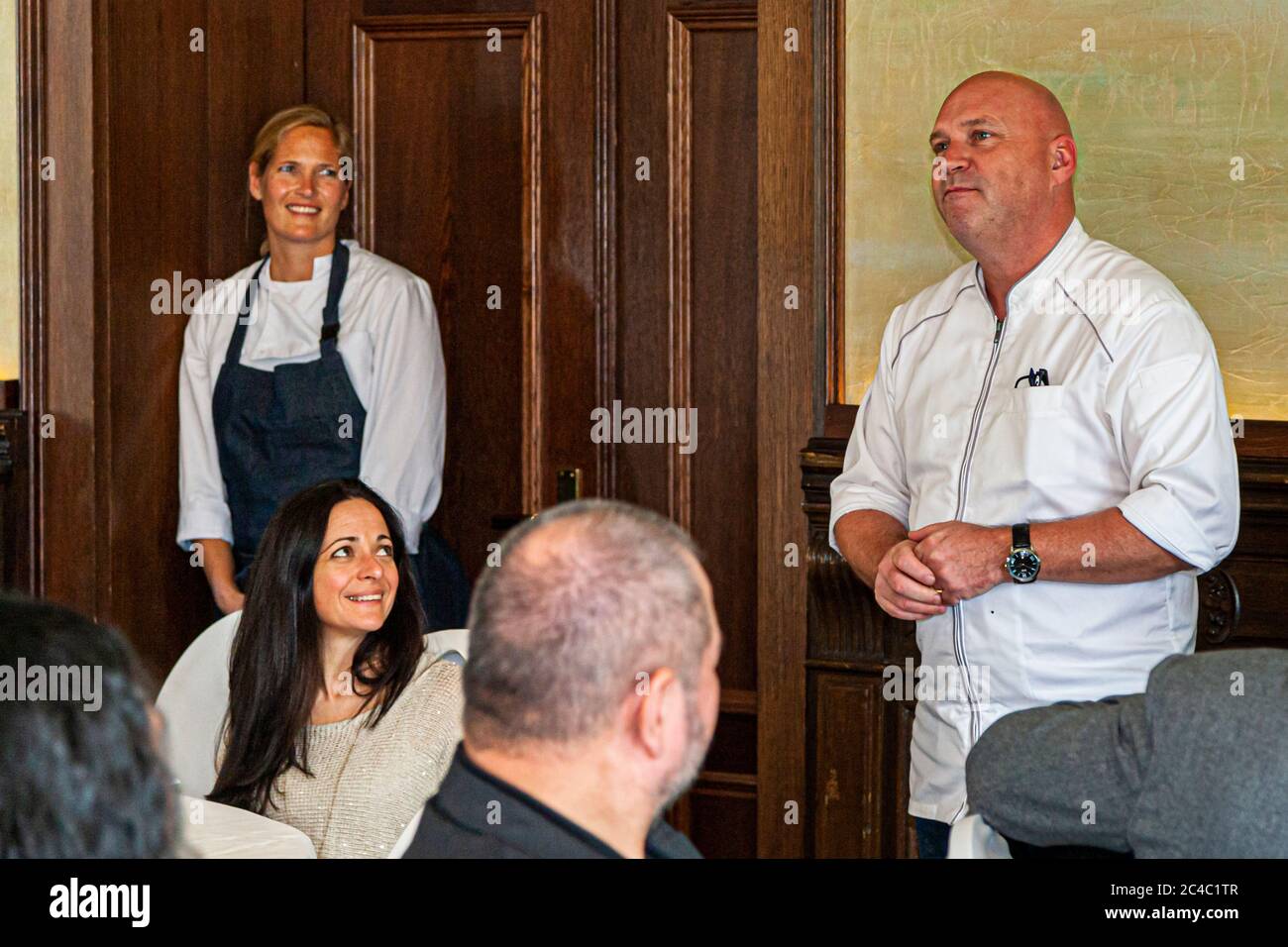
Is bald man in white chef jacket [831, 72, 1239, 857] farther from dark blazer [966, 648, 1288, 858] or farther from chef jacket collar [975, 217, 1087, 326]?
dark blazer [966, 648, 1288, 858]

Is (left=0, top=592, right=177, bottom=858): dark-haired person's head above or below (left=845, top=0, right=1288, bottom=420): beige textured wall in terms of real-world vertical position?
below

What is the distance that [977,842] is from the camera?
1724 mm

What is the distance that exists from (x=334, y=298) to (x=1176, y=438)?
2.02 m

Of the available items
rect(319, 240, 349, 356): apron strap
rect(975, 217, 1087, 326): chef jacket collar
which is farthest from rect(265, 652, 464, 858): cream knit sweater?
rect(319, 240, 349, 356): apron strap

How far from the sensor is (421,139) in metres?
3.92

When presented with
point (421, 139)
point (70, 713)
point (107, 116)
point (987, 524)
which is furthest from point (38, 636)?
point (421, 139)

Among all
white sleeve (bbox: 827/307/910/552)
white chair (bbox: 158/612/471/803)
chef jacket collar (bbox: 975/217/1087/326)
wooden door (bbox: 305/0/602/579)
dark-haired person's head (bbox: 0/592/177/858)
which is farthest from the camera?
wooden door (bbox: 305/0/602/579)

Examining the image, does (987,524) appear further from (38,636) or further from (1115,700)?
(38,636)

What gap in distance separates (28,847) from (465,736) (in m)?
0.43

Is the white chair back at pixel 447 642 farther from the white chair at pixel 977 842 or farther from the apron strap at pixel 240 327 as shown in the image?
the white chair at pixel 977 842

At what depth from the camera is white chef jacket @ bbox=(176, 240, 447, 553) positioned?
11.5ft

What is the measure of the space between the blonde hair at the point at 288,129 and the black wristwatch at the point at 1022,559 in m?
2.05

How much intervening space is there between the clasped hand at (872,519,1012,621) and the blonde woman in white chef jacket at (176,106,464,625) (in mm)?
1380

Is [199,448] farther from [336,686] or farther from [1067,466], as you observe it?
[1067,466]
